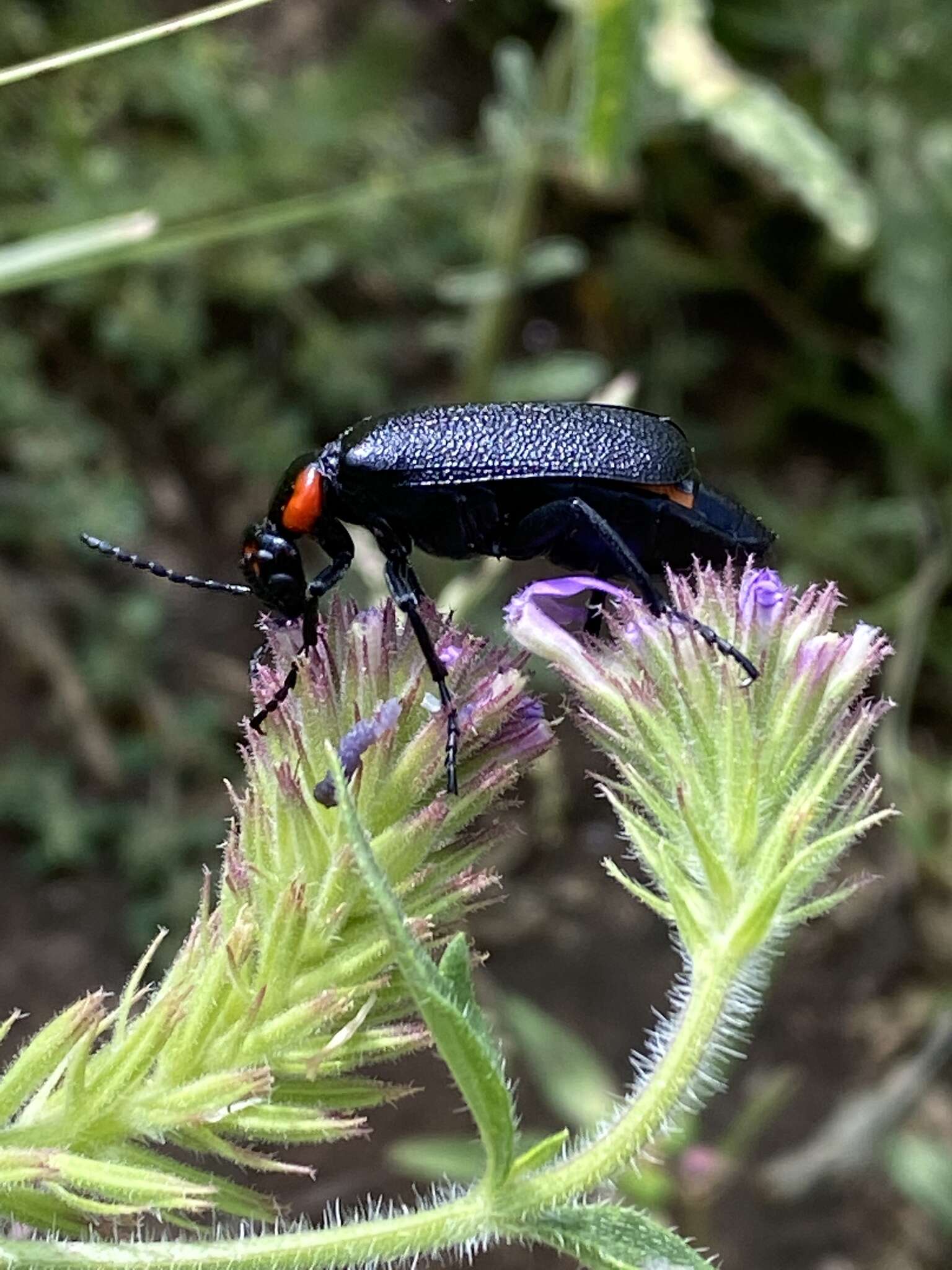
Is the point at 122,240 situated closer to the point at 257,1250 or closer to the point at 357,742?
the point at 357,742

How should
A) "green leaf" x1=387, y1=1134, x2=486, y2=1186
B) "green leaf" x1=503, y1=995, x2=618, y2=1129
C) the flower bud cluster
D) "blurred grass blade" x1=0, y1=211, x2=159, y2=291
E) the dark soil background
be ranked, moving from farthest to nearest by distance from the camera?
the dark soil background
"green leaf" x1=503, y1=995, x2=618, y2=1129
"green leaf" x1=387, y1=1134, x2=486, y2=1186
"blurred grass blade" x1=0, y1=211, x2=159, y2=291
the flower bud cluster

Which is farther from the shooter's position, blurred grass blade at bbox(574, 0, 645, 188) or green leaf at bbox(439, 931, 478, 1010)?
blurred grass blade at bbox(574, 0, 645, 188)

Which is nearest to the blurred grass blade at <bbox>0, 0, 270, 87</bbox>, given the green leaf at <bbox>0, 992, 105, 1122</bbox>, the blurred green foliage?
the green leaf at <bbox>0, 992, 105, 1122</bbox>

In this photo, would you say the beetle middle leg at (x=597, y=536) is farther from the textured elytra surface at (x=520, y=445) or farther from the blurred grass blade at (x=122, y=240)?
the blurred grass blade at (x=122, y=240)

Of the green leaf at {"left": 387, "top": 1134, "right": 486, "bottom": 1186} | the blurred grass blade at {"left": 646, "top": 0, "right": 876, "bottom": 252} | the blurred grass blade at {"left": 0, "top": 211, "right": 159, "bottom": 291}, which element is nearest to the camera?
the blurred grass blade at {"left": 0, "top": 211, "right": 159, "bottom": 291}

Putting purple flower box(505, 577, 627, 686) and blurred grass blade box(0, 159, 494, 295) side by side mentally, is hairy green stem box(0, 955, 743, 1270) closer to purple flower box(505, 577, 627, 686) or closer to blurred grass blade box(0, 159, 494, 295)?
purple flower box(505, 577, 627, 686)

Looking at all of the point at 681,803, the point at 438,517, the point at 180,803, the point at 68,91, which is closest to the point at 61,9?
the point at 68,91

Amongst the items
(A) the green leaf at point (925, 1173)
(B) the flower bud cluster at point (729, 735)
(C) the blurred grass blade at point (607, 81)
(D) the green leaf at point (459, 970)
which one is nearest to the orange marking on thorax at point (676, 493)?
(B) the flower bud cluster at point (729, 735)
